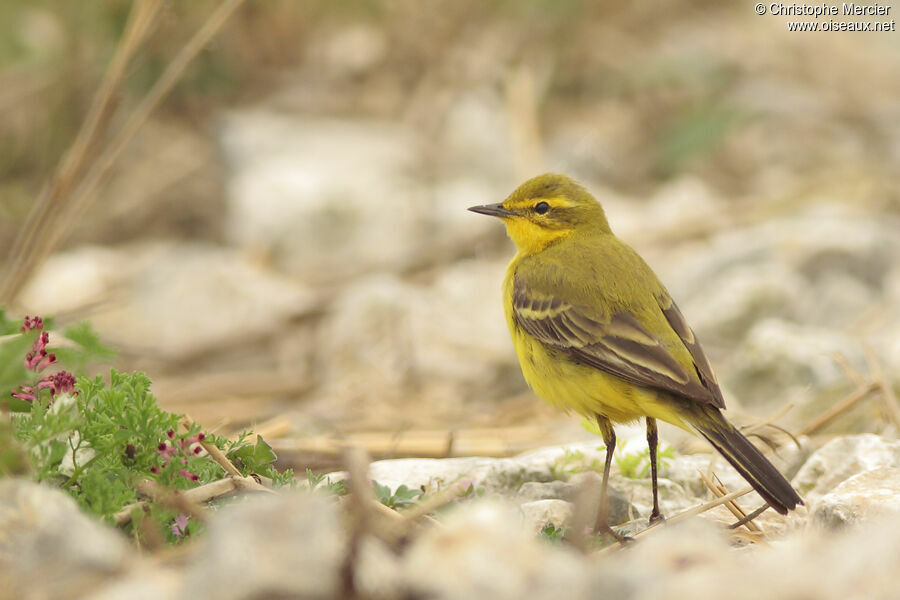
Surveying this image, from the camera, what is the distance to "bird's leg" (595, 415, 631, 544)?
2.87 meters

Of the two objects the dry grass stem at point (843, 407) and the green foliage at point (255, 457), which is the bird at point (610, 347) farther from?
the green foliage at point (255, 457)

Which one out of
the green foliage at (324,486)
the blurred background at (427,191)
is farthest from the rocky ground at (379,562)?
the blurred background at (427,191)

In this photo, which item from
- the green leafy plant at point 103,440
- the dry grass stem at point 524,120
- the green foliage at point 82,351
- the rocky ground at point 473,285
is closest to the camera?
the rocky ground at point 473,285

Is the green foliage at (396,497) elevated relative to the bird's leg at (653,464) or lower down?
elevated

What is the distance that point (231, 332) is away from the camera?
704 centimetres

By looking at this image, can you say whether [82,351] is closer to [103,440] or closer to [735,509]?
[103,440]

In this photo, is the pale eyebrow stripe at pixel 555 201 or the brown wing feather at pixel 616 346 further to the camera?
the pale eyebrow stripe at pixel 555 201

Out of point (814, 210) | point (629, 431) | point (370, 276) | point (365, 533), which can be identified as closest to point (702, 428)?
point (629, 431)

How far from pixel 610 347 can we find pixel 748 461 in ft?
2.61

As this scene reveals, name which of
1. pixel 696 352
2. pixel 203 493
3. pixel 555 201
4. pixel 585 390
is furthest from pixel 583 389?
pixel 203 493

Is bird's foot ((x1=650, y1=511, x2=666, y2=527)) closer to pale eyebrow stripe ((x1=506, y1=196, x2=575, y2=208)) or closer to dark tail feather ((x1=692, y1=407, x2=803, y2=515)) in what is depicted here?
dark tail feather ((x1=692, y1=407, x2=803, y2=515))

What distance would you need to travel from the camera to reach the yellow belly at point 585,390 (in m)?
3.74

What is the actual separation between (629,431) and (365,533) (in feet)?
10.7

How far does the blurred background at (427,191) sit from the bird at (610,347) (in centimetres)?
74
